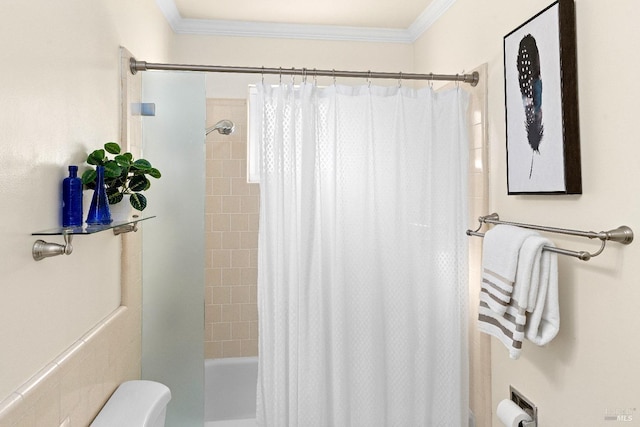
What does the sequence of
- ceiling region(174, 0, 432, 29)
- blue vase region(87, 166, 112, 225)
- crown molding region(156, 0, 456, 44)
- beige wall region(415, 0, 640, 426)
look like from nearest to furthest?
beige wall region(415, 0, 640, 426), blue vase region(87, 166, 112, 225), ceiling region(174, 0, 432, 29), crown molding region(156, 0, 456, 44)

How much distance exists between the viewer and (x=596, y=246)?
1.32 meters

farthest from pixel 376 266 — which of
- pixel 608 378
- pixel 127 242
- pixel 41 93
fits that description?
pixel 41 93

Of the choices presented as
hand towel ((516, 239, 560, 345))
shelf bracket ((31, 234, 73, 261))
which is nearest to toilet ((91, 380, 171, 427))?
shelf bracket ((31, 234, 73, 261))

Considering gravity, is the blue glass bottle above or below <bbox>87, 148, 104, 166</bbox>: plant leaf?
below

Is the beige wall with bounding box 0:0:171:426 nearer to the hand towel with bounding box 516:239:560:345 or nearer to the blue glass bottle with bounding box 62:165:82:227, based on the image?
the blue glass bottle with bounding box 62:165:82:227

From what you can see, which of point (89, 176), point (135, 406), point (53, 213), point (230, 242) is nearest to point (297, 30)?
point (230, 242)

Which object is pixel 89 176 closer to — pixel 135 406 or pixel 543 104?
pixel 135 406

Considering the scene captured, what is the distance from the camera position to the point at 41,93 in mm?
1129

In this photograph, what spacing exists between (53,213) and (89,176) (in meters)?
0.15

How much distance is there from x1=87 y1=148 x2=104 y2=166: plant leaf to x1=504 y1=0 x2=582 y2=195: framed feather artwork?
1.44 meters

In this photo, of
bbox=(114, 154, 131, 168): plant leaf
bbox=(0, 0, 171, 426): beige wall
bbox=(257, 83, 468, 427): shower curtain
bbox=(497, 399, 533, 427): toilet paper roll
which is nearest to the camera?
bbox=(0, 0, 171, 426): beige wall

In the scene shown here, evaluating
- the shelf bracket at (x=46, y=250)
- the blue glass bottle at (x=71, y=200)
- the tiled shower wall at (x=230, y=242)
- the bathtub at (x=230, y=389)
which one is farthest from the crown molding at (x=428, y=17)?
the bathtub at (x=230, y=389)

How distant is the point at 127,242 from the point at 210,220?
109 cm

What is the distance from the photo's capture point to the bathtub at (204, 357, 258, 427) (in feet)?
9.45
